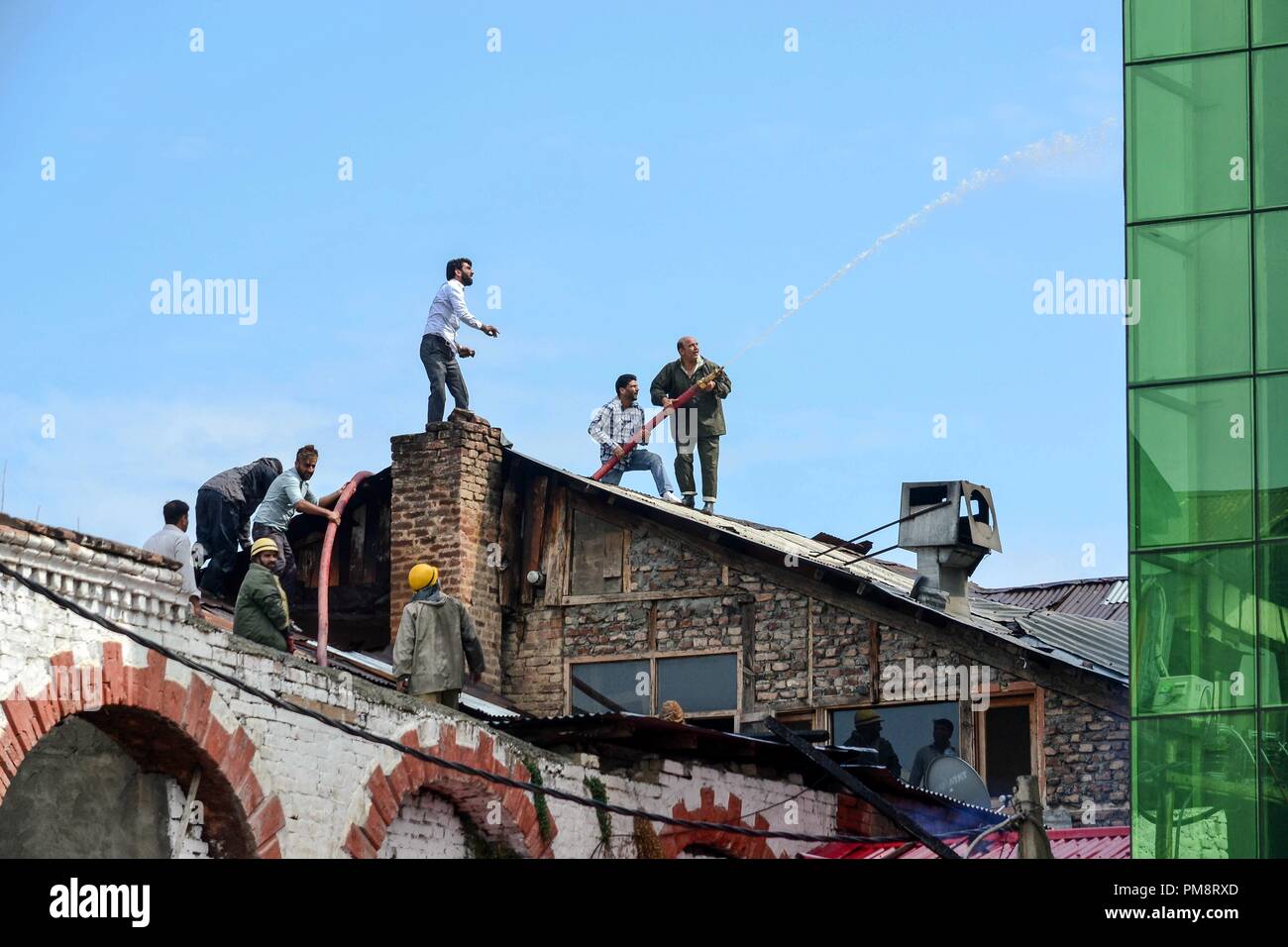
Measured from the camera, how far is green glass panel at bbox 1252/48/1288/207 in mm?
19547

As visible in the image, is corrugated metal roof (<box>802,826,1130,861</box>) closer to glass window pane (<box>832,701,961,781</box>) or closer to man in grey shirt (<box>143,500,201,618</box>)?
glass window pane (<box>832,701,961,781</box>)

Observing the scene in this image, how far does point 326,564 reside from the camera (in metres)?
23.2

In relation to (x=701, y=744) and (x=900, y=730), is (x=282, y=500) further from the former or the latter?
(x=900, y=730)

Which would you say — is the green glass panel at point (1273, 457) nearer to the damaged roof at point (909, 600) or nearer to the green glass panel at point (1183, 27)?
the green glass panel at point (1183, 27)

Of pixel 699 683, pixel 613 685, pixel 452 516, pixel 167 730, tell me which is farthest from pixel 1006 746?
pixel 167 730

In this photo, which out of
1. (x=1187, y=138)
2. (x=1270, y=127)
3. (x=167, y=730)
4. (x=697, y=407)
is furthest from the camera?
(x=697, y=407)

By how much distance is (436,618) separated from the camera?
19984 millimetres

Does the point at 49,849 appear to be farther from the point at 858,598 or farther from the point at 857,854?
the point at 858,598

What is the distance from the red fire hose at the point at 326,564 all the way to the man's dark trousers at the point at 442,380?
3.50 feet

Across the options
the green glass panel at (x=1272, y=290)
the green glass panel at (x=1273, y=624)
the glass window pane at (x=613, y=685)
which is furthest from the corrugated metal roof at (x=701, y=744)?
the green glass panel at (x=1272, y=290)

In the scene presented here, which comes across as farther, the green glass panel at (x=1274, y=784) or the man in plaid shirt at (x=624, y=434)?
the man in plaid shirt at (x=624, y=434)

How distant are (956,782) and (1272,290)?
572 centimetres

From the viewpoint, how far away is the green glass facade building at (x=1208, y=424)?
61.6ft
